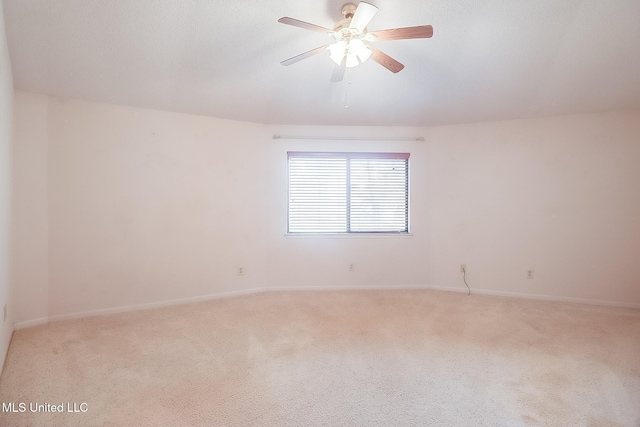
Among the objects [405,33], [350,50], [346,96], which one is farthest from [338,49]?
[346,96]

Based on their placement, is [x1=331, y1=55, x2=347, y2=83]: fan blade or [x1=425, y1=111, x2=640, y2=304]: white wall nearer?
[x1=331, y1=55, x2=347, y2=83]: fan blade

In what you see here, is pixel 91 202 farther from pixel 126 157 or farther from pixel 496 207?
pixel 496 207

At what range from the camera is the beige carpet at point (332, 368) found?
1.63 m

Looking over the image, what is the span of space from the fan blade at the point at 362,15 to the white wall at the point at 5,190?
2.22 metres

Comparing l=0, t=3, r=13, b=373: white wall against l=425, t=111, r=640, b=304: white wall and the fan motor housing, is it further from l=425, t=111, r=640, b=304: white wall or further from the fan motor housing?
l=425, t=111, r=640, b=304: white wall

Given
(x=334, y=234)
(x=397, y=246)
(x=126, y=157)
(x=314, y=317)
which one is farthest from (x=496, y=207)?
(x=126, y=157)

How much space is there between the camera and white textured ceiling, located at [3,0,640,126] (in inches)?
77.1

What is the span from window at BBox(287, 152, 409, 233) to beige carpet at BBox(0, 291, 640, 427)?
1283 mm

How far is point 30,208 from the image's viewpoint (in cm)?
289

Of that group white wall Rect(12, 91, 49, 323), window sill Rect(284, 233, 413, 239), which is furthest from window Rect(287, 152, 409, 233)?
white wall Rect(12, 91, 49, 323)

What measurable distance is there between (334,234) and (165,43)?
2813mm

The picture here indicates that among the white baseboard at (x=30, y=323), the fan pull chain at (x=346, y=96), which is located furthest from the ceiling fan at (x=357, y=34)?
the white baseboard at (x=30, y=323)

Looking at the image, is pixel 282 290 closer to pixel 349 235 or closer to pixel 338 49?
pixel 349 235

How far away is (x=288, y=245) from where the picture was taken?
4090mm
